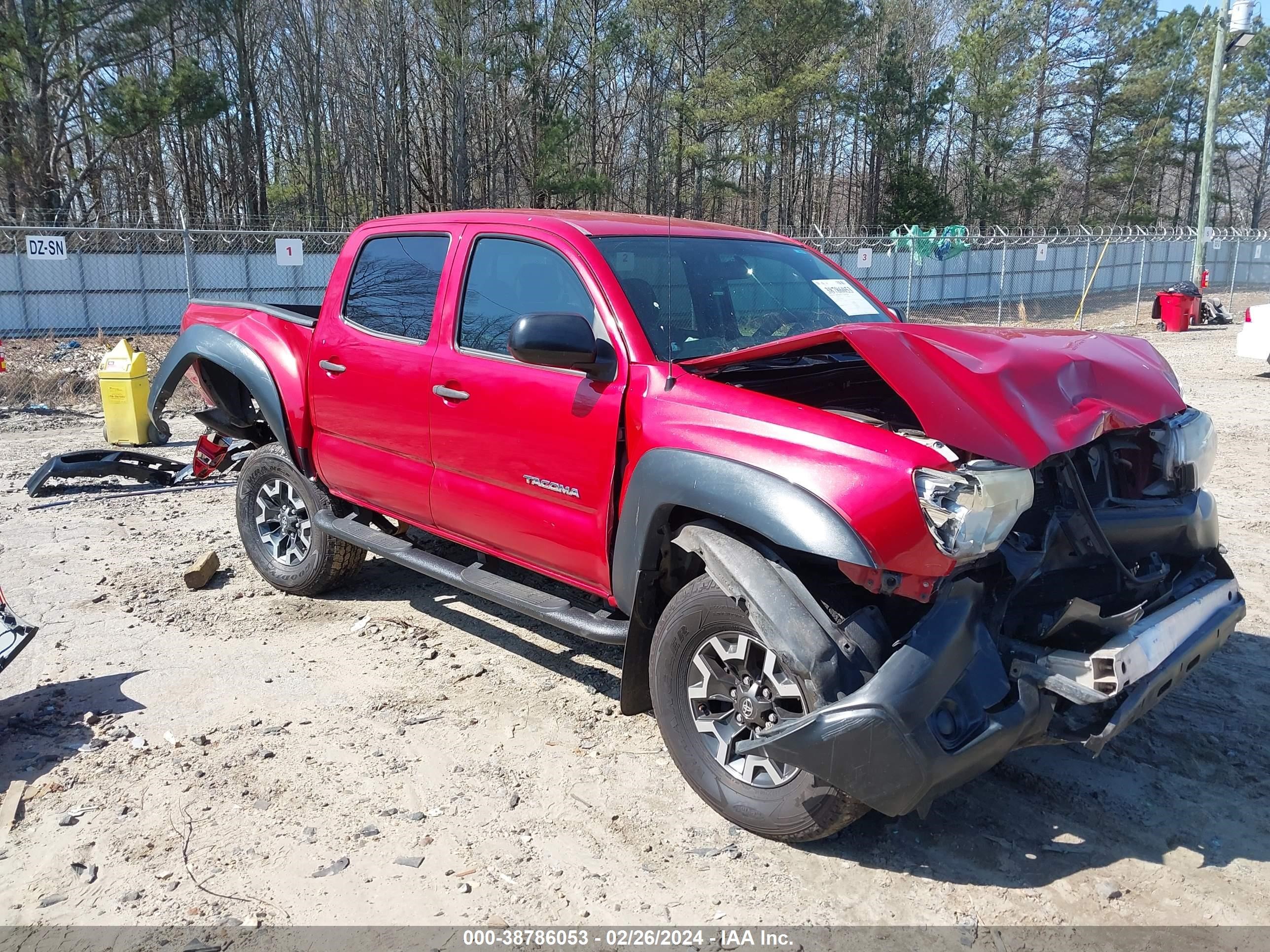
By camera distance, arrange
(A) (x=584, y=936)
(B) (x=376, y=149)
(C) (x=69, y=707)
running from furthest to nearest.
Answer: (B) (x=376, y=149) < (C) (x=69, y=707) < (A) (x=584, y=936)

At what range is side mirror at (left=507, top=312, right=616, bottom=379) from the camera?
3.45 meters

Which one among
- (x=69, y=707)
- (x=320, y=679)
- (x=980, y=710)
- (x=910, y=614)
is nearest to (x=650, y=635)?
(x=910, y=614)

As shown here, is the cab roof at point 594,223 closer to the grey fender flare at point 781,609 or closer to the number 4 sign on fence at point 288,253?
the grey fender flare at point 781,609

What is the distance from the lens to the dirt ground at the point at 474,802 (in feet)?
9.86

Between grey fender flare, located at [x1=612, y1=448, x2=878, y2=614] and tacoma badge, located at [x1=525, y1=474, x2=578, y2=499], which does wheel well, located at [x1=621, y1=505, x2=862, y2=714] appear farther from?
tacoma badge, located at [x1=525, y1=474, x2=578, y2=499]

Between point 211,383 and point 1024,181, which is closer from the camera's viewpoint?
point 211,383

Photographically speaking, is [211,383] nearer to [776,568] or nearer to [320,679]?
[320,679]

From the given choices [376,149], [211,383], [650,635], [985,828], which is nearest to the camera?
[985,828]

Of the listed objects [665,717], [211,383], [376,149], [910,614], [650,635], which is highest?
[376,149]

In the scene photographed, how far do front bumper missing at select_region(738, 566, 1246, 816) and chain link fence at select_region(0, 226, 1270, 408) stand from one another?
8.39 meters

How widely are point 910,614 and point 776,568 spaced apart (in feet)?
1.42

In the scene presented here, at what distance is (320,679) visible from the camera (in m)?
4.57

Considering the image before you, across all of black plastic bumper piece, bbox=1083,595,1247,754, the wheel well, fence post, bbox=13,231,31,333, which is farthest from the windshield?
fence post, bbox=13,231,31,333

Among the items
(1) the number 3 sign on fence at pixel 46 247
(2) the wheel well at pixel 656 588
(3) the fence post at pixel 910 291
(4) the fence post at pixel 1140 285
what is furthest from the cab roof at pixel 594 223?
(4) the fence post at pixel 1140 285
